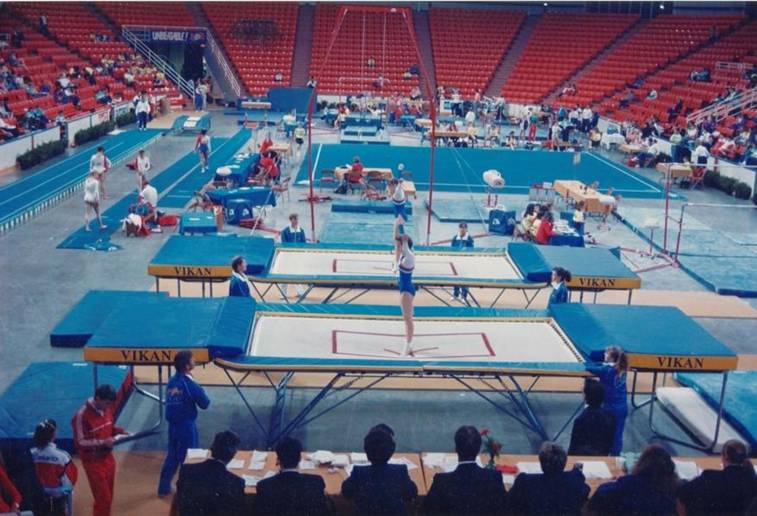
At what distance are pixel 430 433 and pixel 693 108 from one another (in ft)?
84.7

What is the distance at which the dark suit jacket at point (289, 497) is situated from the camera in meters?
5.50

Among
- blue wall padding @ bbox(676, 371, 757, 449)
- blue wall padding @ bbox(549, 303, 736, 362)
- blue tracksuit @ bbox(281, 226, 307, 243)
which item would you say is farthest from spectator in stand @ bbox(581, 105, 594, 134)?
blue wall padding @ bbox(549, 303, 736, 362)

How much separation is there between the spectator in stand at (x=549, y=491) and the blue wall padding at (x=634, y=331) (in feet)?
11.4

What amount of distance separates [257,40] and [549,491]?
136ft

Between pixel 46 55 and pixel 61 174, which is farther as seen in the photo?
pixel 46 55

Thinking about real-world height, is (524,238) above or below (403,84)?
below

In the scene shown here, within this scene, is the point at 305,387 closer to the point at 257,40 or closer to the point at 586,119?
the point at 586,119

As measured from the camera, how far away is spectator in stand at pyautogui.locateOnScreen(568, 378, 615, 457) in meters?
7.78

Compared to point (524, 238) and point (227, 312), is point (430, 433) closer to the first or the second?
point (227, 312)

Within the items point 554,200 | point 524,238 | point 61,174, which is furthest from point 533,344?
point 61,174

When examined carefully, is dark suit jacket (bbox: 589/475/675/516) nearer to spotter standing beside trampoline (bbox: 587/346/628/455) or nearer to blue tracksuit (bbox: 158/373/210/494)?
spotter standing beside trampoline (bbox: 587/346/628/455)

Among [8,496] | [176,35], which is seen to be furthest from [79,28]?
[8,496]

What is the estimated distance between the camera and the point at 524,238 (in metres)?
17.9

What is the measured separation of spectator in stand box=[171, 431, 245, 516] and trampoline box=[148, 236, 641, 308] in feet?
19.9
